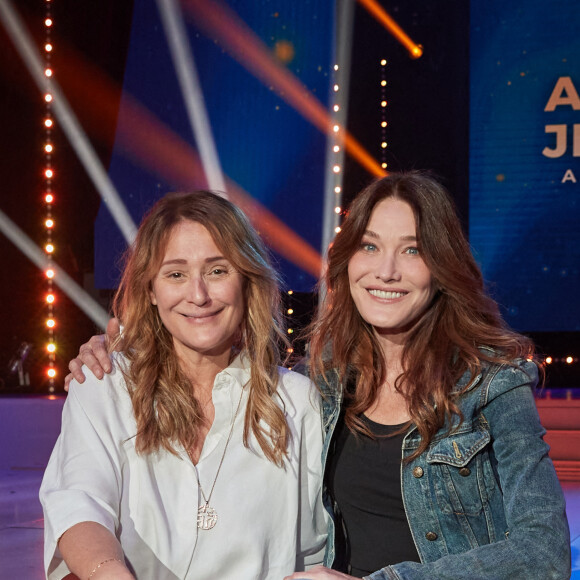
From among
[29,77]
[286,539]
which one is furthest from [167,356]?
[29,77]

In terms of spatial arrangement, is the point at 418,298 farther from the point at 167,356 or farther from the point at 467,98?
the point at 467,98

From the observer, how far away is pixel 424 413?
1.86 m

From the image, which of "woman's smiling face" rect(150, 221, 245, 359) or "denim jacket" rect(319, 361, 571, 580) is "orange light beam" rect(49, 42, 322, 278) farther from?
"denim jacket" rect(319, 361, 571, 580)

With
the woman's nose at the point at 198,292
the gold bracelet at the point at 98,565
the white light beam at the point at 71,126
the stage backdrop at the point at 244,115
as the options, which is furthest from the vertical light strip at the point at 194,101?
the gold bracelet at the point at 98,565

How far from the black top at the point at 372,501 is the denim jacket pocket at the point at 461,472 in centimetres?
9

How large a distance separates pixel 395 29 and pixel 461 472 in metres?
4.03

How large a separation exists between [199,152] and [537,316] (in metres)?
2.46

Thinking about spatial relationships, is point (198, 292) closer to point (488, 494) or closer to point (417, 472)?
point (417, 472)

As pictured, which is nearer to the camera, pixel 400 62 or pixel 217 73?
pixel 400 62

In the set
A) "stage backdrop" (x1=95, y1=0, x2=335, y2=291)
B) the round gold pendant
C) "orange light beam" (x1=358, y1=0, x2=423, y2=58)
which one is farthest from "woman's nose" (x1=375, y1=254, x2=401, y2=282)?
"orange light beam" (x1=358, y1=0, x2=423, y2=58)

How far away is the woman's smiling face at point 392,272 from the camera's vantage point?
1.95 meters

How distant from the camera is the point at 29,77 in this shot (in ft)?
18.0

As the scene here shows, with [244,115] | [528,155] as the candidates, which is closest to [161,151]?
[244,115]

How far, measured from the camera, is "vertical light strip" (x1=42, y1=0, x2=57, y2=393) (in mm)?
5465
